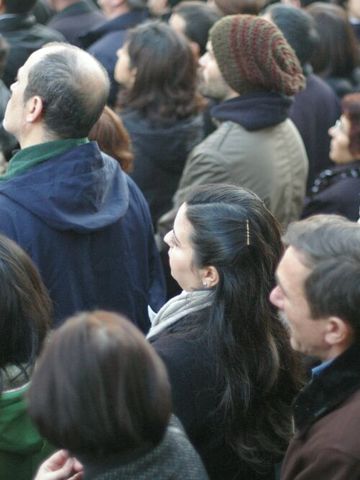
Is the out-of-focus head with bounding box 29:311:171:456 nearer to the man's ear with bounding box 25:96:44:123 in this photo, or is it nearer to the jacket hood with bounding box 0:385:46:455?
the jacket hood with bounding box 0:385:46:455

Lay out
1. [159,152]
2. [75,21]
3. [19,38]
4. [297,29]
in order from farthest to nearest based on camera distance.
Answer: [75,21] → [297,29] → [19,38] → [159,152]

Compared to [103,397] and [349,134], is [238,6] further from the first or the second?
[103,397]

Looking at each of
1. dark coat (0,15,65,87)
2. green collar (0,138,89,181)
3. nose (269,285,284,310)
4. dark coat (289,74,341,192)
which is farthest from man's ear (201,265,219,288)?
dark coat (289,74,341,192)

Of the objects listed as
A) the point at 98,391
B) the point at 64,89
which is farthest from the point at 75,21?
the point at 98,391

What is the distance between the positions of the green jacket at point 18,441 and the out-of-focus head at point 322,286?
0.74 m

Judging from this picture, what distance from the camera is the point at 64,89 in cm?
324

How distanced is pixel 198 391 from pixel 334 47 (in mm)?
4279

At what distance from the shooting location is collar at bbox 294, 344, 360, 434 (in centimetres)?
234

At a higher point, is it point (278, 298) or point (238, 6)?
point (278, 298)

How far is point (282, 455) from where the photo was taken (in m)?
2.83

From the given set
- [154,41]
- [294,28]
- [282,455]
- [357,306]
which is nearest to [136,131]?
[154,41]

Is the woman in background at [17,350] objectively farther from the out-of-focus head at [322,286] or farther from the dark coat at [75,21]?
the dark coat at [75,21]

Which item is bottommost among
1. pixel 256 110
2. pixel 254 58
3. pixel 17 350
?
pixel 256 110

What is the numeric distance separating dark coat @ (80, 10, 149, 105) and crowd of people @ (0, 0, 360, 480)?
29.3 inches
